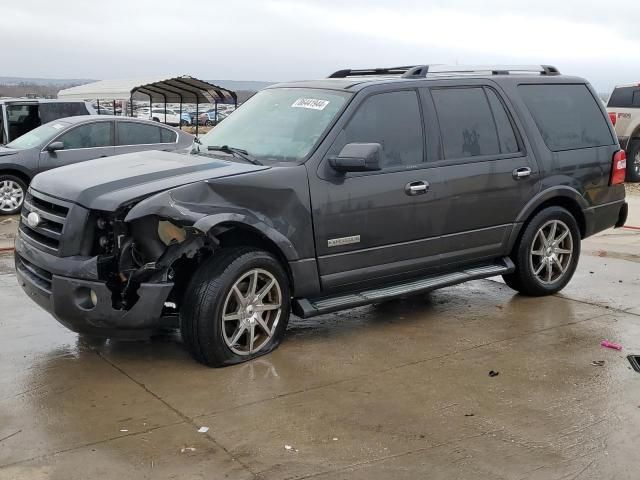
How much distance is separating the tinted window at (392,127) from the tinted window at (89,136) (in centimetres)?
709

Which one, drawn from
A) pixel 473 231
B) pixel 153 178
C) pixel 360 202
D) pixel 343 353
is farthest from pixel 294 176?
pixel 473 231

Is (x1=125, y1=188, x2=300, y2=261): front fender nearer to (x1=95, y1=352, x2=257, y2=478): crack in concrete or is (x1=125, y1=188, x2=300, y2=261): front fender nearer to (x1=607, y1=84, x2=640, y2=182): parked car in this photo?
(x1=95, y1=352, x2=257, y2=478): crack in concrete

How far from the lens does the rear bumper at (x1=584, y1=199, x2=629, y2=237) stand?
22.4 ft

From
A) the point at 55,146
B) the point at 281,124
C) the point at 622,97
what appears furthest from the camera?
the point at 622,97

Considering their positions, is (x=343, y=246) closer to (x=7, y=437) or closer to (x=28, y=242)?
(x=28, y=242)

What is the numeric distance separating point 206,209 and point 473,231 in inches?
92.5

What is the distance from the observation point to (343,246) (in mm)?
5262

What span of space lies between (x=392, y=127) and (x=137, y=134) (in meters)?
7.25

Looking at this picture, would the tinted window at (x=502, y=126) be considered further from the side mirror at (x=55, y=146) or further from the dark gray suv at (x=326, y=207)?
the side mirror at (x=55, y=146)

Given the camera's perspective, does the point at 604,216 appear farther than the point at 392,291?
Yes

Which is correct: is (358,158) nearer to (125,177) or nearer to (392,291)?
(392,291)

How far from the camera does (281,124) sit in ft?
18.4

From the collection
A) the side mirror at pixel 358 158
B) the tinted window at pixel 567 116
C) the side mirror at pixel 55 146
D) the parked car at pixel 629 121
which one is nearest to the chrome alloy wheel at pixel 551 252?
the tinted window at pixel 567 116

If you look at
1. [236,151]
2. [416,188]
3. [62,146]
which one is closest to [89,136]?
[62,146]
